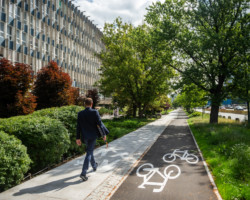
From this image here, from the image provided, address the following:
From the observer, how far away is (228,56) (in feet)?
56.6

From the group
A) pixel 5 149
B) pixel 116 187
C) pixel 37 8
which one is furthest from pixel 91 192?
pixel 37 8

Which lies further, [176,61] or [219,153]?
[176,61]

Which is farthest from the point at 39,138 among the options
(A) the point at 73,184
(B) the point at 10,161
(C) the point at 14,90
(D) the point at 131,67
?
(D) the point at 131,67

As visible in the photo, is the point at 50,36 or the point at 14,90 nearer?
the point at 14,90

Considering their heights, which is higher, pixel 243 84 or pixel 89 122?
pixel 243 84

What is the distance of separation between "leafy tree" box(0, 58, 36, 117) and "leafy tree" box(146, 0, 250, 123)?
12.5m

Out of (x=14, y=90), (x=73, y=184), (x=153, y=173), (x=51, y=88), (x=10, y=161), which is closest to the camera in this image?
(x=10, y=161)

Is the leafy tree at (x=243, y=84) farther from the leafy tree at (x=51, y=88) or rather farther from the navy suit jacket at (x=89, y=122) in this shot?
the navy suit jacket at (x=89, y=122)

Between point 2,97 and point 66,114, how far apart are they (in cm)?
559

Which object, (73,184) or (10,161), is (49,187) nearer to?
(73,184)

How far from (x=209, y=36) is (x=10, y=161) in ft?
55.3

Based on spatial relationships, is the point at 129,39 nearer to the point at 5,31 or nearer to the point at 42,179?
the point at 5,31

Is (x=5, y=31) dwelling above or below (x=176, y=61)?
above

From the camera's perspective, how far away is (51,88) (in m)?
14.3
